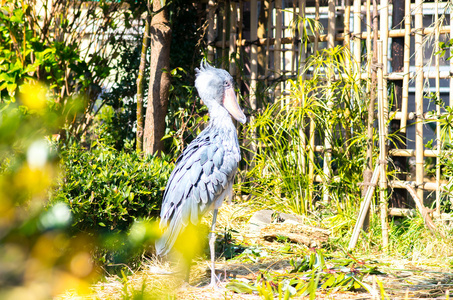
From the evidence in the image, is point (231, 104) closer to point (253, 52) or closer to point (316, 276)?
point (316, 276)

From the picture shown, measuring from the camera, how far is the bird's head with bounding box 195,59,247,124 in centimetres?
304

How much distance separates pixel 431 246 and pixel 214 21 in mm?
2944

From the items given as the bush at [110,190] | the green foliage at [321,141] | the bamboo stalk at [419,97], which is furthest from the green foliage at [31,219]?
the bamboo stalk at [419,97]

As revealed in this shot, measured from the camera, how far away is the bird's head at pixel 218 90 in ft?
9.96

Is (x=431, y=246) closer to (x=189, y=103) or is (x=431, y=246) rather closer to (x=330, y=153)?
(x=330, y=153)

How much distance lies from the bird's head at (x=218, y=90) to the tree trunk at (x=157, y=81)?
116 centimetres

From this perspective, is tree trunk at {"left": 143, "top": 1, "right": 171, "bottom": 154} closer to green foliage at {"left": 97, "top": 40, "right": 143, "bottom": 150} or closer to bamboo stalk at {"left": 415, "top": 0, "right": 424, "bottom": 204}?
green foliage at {"left": 97, "top": 40, "right": 143, "bottom": 150}

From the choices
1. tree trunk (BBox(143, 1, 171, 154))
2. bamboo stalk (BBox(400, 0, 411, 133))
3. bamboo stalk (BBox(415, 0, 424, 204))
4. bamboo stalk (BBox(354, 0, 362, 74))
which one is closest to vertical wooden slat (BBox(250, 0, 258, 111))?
tree trunk (BBox(143, 1, 171, 154))

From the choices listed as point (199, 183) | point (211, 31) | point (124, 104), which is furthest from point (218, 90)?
point (124, 104)

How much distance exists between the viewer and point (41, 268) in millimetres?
502

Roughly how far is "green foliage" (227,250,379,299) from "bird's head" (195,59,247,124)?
102cm

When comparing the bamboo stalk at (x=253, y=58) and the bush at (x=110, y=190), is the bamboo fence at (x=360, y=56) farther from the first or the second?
the bush at (x=110, y=190)

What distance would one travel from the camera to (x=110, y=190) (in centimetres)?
286

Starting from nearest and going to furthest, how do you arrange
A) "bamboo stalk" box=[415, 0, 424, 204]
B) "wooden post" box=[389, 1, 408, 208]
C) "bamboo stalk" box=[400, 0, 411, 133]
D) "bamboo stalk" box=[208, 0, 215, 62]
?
"bamboo stalk" box=[415, 0, 424, 204]
"bamboo stalk" box=[400, 0, 411, 133]
"wooden post" box=[389, 1, 408, 208]
"bamboo stalk" box=[208, 0, 215, 62]
